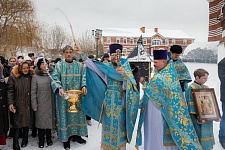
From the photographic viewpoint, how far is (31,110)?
4289 mm

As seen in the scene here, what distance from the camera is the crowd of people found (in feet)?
9.64

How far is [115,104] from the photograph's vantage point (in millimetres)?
3586

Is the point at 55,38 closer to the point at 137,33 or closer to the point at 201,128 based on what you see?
the point at 201,128

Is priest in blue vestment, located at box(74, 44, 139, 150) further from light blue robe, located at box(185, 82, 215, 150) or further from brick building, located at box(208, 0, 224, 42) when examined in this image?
brick building, located at box(208, 0, 224, 42)

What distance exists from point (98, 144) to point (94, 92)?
4.30 ft

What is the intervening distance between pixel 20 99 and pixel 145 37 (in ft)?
179

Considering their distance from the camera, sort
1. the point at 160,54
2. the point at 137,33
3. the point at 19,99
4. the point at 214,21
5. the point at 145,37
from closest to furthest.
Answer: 1. the point at 160,54
2. the point at 19,99
3. the point at 214,21
4. the point at 145,37
5. the point at 137,33

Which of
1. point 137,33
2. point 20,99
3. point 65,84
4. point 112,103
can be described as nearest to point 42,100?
point 20,99

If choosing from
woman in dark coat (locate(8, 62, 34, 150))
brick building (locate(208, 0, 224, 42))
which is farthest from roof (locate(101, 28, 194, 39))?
woman in dark coat (locate(8, 62, 34, 150))

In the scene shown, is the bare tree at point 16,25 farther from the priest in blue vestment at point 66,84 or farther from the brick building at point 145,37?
the brick building at point 145,37

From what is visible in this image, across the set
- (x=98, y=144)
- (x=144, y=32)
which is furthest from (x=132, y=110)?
(x=144, y=32)

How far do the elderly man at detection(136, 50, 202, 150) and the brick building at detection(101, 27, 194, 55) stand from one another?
4875cm

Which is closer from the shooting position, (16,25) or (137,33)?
(16,25)

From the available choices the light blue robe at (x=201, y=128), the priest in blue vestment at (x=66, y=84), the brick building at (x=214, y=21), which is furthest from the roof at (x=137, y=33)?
the light blue robe at (x=201, y=128)
